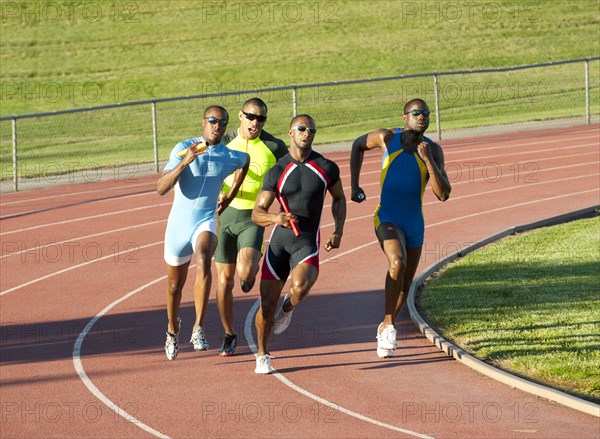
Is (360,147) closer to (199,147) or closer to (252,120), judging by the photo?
(252,120)

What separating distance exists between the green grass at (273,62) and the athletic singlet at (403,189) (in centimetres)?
2011

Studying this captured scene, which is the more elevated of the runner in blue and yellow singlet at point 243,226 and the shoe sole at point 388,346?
the runner in blue and yellow singlet at point 243,226

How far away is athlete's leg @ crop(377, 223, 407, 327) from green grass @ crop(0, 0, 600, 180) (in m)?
20.2

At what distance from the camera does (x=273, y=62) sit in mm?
53219

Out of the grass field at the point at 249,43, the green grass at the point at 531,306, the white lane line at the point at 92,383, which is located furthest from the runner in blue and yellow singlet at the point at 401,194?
the grass field at the point at 249,43

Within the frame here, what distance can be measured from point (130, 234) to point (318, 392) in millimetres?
9262

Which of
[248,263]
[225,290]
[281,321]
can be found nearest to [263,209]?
[248,263]

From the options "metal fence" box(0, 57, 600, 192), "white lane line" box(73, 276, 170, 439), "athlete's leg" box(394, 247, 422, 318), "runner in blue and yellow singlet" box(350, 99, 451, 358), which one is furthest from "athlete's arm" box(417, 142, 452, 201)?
"metal fence" box(0, 57, 600, 192)

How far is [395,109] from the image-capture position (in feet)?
135

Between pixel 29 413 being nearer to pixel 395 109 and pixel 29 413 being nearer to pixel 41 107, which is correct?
pixel 395 109

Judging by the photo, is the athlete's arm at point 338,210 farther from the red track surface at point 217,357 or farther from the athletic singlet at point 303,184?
the red track surface at point 217,357

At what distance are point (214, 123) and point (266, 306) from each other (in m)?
1.73

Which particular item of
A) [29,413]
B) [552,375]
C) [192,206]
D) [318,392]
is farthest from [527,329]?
[29,413]

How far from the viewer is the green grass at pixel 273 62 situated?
3922cm
